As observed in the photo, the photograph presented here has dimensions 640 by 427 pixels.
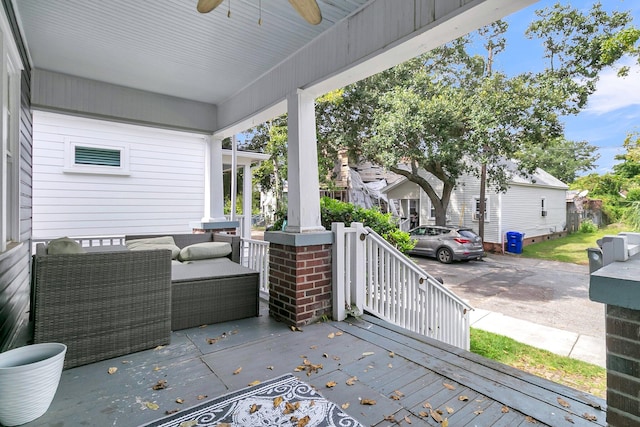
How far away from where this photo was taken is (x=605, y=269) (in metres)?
1.45

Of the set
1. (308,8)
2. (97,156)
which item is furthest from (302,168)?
Answer: (97,156)

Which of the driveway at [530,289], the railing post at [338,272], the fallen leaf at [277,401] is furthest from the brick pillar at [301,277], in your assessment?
the driveway at [530,289]

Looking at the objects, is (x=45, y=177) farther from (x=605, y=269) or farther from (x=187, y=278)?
(x=605, y=269)

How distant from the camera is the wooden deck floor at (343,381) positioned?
73.0 inches

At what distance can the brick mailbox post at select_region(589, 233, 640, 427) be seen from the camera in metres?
1.29

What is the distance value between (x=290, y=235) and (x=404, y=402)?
5.78ft

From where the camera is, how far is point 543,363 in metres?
4.37

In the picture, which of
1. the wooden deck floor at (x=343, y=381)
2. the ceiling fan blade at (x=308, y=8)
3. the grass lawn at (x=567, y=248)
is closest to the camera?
the wooden deck floor at (x=343, y=381)

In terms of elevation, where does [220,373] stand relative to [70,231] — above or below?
below

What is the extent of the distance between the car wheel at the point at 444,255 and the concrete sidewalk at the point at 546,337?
5188 millimetres

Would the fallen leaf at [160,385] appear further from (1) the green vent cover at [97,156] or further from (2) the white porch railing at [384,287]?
(1) the green vent cover at [97,156]

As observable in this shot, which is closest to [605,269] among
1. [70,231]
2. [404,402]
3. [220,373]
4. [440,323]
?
[404,402]

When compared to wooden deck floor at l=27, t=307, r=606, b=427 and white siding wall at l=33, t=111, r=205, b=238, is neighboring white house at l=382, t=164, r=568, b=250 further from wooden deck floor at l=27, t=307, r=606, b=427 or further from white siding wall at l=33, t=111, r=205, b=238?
wooden deck floor at l=27, t=307, r=606, b=427

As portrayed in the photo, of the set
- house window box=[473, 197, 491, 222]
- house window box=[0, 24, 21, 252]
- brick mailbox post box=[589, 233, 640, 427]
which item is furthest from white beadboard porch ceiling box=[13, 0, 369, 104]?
house window box=[473, 197, 491, 222]
